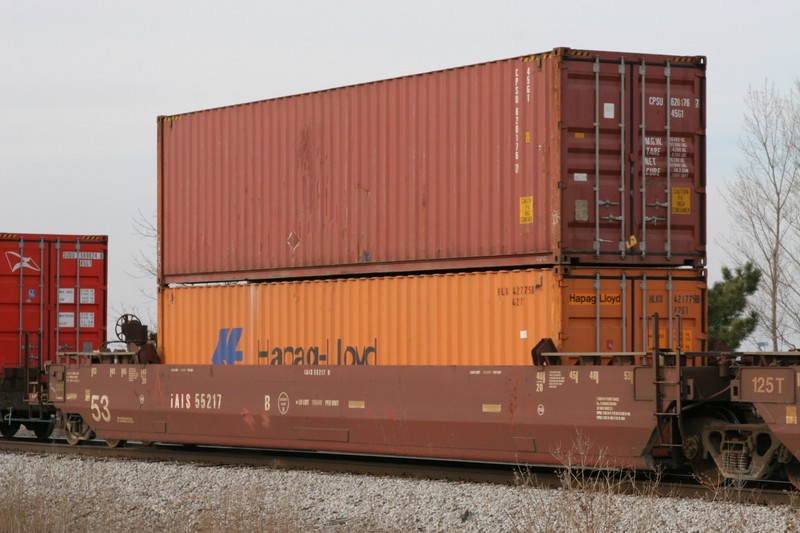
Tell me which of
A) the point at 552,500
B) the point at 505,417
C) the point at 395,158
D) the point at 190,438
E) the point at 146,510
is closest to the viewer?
the point at 552,500

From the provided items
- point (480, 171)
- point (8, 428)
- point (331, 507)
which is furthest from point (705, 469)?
point (8, 428)

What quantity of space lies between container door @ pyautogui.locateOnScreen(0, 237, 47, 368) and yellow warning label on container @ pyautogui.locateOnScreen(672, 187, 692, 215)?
11.9 m

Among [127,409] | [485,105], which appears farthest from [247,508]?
[127,409]

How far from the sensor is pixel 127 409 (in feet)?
61.1

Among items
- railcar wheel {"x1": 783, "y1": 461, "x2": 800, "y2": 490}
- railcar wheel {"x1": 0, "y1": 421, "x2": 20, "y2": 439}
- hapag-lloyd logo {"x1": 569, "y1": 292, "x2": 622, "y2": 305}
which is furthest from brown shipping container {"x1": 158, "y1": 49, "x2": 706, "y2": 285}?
railcar wheel {"x1": 0, "y1": 421, "x2": 20, "y2": 439}

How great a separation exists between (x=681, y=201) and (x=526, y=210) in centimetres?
195

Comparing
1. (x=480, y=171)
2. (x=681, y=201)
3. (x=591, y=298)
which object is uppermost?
(x=480, y=171)

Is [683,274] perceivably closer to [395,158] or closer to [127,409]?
[395,158]

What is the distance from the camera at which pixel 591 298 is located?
47.6ft

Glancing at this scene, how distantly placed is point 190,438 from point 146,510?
5134mm

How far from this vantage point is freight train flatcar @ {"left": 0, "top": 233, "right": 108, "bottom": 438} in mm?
21312

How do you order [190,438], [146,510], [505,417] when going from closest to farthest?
[146,510]
[505,417]
[190,438]

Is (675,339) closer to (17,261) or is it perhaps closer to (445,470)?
(445,470)

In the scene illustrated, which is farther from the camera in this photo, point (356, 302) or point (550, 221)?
point (356, 302)
